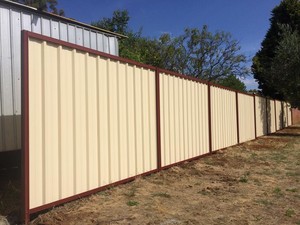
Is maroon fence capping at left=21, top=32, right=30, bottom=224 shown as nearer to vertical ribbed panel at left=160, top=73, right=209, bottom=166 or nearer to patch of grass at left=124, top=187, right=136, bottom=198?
patch of grass at left=124, top=187, right=136, bottom=198

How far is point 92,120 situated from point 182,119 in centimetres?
403

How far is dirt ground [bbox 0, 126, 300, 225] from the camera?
17.3 ft

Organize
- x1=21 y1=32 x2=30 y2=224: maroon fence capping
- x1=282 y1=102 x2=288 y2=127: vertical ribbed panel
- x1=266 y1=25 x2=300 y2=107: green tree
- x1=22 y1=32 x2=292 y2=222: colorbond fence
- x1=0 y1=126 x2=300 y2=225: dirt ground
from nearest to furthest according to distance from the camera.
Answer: x1=21 y1=32 x2=30 y2=224: maroon fence capping < x1=22 y1=32 x2=292 y2=222: colorbond fence < x1=0 y1=126 x2=300 y2=225: dirt ground < x1=266 y1=25 x2=300 y2=107: green tree < x1=282 y1=102 x2=288 y2=127: vertical ribbed panel

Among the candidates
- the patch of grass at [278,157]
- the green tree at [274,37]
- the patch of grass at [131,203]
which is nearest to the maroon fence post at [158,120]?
the patch of grass at [131,203]

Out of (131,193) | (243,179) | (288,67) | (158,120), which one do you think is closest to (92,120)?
(131,193)

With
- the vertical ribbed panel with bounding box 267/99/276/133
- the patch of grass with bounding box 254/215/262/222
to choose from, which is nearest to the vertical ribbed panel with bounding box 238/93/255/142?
the vertical ribbed panel with bounding box 267/99/276/133

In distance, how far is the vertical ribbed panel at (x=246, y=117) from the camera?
15773mm

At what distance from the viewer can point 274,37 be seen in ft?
94.0

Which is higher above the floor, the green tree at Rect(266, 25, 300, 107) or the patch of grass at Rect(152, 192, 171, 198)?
the green tree at Rect(266, 25, 300, 107)

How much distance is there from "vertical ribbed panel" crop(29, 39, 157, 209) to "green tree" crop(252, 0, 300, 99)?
20964mm

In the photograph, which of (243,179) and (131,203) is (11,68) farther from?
(243,179)

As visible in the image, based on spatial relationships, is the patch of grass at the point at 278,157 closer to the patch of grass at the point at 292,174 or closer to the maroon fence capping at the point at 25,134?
the patch of grass at the point at 292,174

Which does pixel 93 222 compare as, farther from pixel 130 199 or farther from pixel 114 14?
pixel 114 14

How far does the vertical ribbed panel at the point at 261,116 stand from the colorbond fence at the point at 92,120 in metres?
9.27
